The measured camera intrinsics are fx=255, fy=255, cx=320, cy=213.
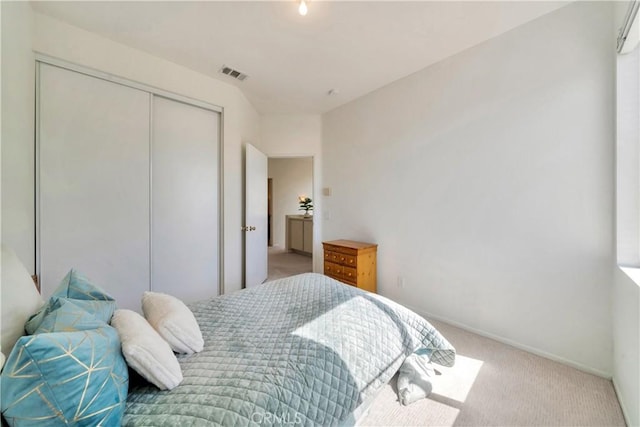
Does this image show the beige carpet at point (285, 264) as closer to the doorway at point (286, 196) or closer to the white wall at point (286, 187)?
the doorway at point (286, 196)

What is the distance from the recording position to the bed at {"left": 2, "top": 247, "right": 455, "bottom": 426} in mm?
879

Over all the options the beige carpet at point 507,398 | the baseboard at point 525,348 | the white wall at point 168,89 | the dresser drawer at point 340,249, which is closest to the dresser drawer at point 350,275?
the dresser drawer at point 340,249

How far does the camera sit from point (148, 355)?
90cm

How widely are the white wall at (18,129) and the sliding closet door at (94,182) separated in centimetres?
10

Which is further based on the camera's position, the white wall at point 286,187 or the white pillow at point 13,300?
the white wall at point 286,187

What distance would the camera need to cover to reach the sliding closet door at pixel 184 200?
264cm

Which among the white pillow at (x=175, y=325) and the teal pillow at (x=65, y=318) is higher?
the teal pillow at (x=65, y=318)

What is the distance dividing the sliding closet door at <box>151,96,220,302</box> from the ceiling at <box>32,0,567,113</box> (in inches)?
23.2

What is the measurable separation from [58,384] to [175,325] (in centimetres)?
48

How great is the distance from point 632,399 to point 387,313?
1.34 meters

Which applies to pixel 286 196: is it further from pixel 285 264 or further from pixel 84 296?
pixel 84 296

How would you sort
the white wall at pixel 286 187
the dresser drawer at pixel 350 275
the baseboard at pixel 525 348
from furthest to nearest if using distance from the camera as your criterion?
1. the white wall at pixel 286 187
2. the dresser drawer at pixel 350 275
3. the baseboard at pixel 525 348

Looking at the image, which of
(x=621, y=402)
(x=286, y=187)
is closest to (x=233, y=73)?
(x=621, y=402)

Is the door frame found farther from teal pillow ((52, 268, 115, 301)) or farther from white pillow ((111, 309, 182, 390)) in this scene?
white pillow ((111, 309, 182, 390))
